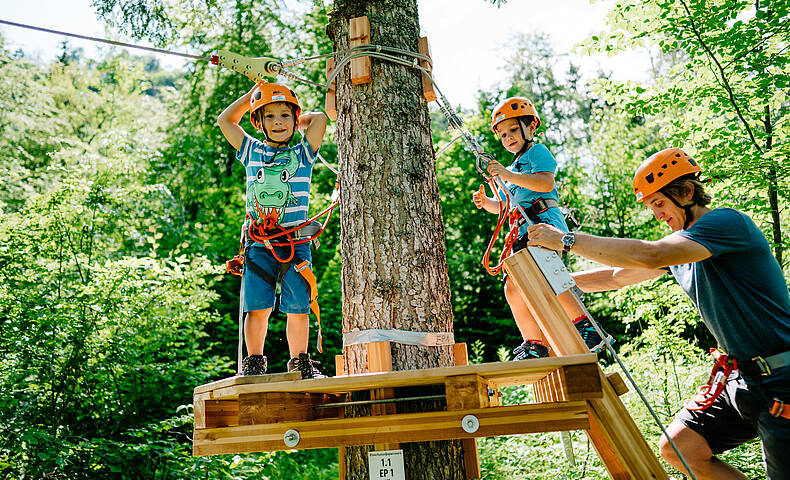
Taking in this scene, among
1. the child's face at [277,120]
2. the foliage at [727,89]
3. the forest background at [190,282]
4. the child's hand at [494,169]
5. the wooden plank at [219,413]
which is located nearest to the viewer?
the wooden plank at [219,413]

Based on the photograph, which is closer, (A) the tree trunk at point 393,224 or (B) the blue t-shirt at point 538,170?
(A) the tree trunk at point 393,224

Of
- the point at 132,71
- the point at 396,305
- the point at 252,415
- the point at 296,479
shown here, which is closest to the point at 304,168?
the point at 396,305

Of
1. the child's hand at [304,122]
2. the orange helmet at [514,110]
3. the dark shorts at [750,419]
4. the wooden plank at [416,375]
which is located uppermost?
the child's hand at [304,122]

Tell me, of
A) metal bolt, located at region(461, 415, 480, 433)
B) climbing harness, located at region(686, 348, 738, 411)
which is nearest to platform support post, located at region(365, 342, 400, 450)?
metal bolt, located at region(461, 415, 480, 433)

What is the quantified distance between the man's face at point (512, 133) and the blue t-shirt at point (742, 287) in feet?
4.11

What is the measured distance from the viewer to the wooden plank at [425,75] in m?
3.05

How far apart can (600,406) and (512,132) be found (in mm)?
1808

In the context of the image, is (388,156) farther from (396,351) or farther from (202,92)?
(202,92)

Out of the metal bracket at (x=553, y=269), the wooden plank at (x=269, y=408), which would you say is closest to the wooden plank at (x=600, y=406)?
the metal bracket at (x=553, y=269)

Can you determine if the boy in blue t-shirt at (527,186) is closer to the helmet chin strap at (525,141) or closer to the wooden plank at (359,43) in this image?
the helmet chin strap at (525,141)

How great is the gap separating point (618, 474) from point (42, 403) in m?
6.90

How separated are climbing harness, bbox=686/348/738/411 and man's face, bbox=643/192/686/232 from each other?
58 centimetres

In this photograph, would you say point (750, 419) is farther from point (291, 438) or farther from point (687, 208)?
point (291, 438)

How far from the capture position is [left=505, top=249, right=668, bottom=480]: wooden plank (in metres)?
2.03
